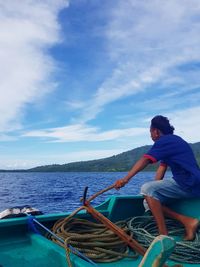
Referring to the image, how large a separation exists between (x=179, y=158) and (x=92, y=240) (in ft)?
5.49

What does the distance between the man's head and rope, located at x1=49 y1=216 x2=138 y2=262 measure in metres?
1.47

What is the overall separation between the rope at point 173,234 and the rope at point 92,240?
22 cm

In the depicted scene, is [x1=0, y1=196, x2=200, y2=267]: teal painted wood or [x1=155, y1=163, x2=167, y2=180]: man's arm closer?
[x1=0, y1=196, x2=200, y2=267]: teal painted wood

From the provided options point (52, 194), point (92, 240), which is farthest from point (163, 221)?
point (52, 194)

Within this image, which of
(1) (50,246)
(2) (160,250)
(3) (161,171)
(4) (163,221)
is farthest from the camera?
(3) (161,171)

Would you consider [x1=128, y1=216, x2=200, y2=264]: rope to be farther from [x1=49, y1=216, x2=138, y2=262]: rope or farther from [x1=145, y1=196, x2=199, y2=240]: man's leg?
[x1=49, y1=216, x2=138, y2=262]: rope

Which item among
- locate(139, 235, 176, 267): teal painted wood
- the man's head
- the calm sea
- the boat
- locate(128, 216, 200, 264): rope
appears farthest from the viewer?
the calm sea

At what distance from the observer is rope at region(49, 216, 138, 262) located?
420cm

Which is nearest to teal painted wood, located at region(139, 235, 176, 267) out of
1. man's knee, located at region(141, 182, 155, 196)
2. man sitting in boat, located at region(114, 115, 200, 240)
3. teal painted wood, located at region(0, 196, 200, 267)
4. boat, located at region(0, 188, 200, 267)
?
boat, located at region(0, 188, 200, 267)

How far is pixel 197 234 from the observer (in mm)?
4980

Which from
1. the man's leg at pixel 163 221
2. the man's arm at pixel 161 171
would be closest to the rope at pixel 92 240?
the man's leg at pixel 163 221

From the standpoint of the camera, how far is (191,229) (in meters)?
4.88

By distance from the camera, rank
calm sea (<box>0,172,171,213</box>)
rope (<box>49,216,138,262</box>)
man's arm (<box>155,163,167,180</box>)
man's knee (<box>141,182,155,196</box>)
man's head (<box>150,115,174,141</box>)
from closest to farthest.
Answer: rope (<box>49,216,138,262</box>) → man's knee (<box>141,182,155,196</box>) → man's head (<box>150,115,174,141</box>) → man's arm (<box>155,163,167,180</box>) → calm sea (<box>0,172,171,213</box>)

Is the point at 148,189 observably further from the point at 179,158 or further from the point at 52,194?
the point at 52,194
